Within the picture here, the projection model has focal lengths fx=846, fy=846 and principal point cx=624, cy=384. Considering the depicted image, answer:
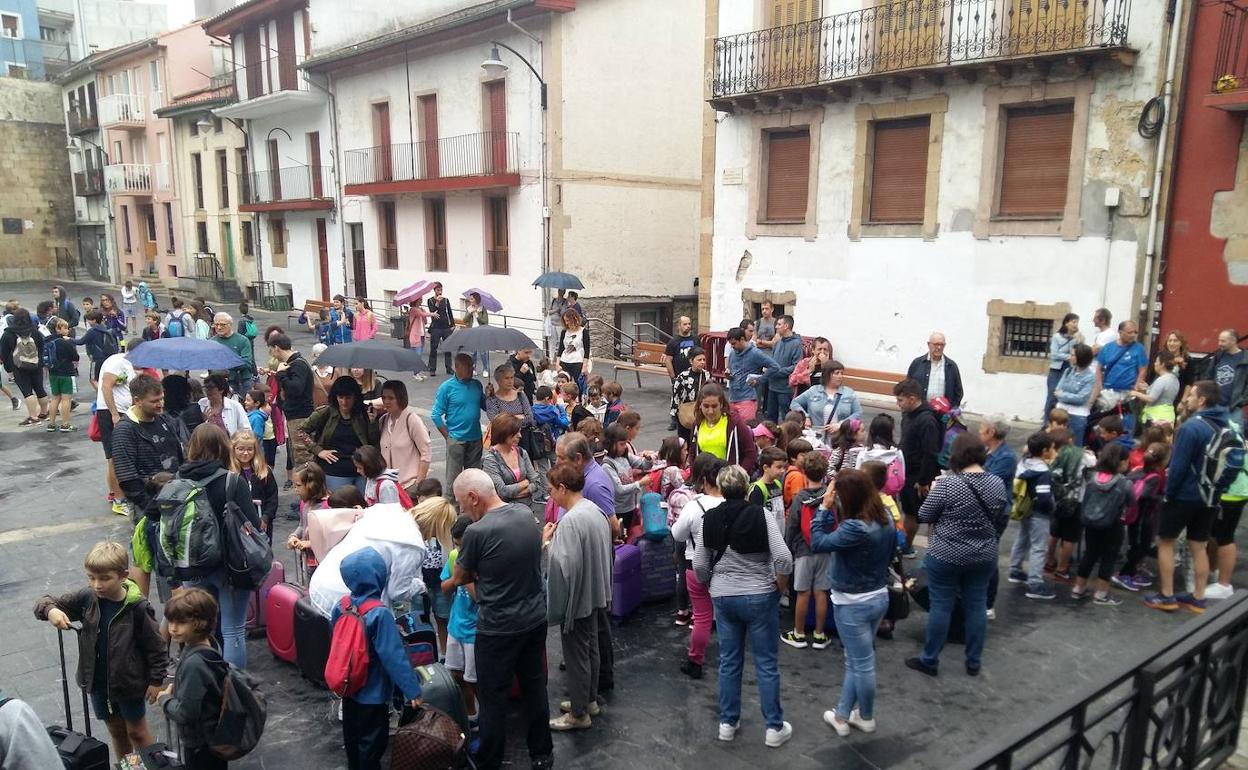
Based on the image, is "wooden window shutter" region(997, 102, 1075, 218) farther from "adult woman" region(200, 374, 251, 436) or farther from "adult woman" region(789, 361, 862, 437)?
"adult woman" region(200, 374, 251, 436)

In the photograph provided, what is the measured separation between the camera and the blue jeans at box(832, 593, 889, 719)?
468 cm

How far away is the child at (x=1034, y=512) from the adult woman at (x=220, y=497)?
18.1 ft

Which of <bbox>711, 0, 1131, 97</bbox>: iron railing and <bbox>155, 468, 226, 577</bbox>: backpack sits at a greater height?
<bbox>711, 0, 1131, 97</bbox>: iron railing

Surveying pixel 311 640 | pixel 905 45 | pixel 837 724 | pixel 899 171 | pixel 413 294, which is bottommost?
pixel 837 724

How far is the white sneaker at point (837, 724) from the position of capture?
15.9ft

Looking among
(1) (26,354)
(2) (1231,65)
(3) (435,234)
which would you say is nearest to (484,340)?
(1) (26,354)

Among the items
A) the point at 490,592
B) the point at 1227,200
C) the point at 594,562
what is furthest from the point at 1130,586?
the point at 1227,200

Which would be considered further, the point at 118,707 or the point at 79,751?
the point at 118,707

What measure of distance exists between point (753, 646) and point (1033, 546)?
10.7ft

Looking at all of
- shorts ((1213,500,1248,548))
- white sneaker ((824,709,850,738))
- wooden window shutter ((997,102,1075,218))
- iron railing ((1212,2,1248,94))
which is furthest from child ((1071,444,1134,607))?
wooden window shutter ((997,102,1075,218))

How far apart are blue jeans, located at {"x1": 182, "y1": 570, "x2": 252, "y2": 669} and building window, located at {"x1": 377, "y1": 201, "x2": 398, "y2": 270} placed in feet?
71.0

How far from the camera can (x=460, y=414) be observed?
298 inches

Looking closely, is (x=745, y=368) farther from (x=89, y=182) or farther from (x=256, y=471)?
(x=89, y=182)

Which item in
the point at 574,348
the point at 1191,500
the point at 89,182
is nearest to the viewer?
the point at 1191,500
